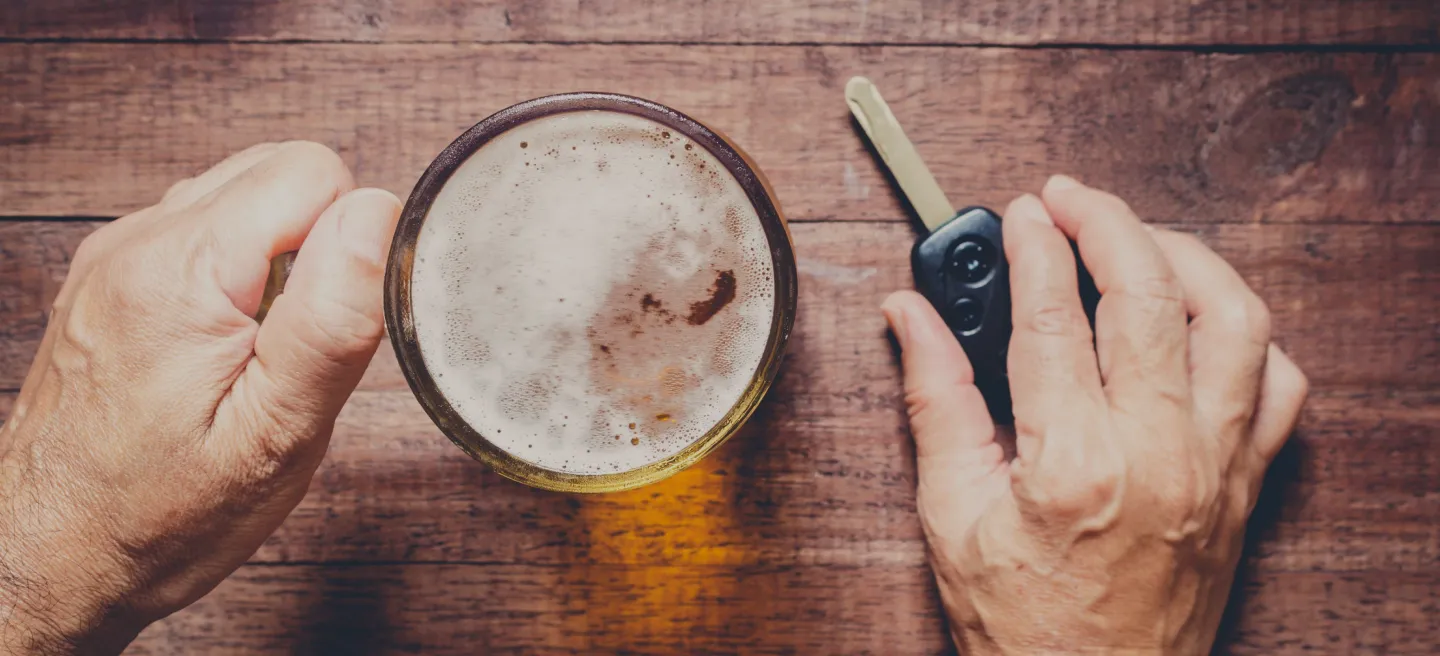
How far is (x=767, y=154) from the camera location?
99 cm

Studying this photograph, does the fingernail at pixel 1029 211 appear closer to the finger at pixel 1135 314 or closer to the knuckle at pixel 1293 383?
the finger at pixel 1135 314

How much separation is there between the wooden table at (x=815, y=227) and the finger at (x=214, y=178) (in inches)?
4.0

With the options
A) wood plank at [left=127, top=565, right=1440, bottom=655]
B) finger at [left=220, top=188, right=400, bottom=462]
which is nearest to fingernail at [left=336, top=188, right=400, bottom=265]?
finger at [left=220, top=188, right=400, bottom=462]

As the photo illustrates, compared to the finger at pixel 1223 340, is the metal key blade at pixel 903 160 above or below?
above

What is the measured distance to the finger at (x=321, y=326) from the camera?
745mm

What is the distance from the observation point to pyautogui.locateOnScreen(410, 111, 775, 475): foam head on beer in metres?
0.77

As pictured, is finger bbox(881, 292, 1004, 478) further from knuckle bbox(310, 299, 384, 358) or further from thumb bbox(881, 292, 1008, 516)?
knuckle bbox(310, 299, 384, 358)

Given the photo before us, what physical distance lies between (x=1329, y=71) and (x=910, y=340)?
0.55 m

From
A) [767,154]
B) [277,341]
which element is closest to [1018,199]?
[767,154]

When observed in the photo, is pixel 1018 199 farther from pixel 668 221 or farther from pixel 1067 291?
pixel 668 221

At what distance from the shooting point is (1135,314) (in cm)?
92

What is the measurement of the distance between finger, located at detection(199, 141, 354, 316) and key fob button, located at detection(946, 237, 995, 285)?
1.92 ft

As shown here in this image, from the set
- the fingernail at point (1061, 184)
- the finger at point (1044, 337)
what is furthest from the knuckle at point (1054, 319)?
the fingernail at point (1061, 184)

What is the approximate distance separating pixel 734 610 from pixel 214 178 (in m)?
0.67
